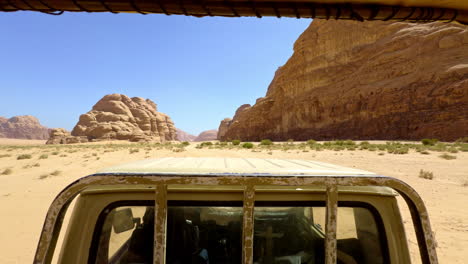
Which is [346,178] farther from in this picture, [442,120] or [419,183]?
[442,120]

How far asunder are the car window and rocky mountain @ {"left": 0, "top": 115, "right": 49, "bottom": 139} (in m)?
218

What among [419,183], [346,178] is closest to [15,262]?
[346,178]

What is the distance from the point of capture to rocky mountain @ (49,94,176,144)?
7706 centimetres

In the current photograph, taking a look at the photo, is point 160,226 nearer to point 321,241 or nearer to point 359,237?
point 321,241

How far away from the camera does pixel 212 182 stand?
1214 millimetres

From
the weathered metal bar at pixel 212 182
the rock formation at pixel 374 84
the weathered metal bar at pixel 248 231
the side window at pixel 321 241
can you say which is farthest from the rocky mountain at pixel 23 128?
the weathered metal bar at pixel 248 231

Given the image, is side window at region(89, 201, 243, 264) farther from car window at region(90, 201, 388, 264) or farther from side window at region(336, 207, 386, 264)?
side window at region(336, 207, 386, 264)

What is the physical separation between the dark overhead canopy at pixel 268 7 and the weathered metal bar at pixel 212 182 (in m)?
2.12

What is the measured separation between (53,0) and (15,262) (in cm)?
397

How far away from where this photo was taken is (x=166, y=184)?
4.01ft

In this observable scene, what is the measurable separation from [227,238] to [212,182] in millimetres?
584

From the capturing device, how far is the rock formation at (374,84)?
32469 millimetres

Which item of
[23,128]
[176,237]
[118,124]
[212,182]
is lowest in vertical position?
[176,237]

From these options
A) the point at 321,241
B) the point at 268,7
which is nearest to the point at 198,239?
the point at 321,241
